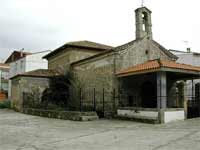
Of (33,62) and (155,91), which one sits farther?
(33,62)

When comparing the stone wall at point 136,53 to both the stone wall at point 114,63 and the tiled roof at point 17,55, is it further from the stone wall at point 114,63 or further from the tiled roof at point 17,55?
the tiled roof at point 17,55

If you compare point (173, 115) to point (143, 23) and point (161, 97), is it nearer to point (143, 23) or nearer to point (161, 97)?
point (161, 97)

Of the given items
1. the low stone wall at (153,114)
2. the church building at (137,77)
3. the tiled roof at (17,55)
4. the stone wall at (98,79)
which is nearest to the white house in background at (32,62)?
the tiled roof at (17,55)

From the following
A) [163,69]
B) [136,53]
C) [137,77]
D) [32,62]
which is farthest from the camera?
[32,62]

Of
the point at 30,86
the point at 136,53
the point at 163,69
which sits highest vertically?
the point at 136,53

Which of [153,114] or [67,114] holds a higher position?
[153,114]

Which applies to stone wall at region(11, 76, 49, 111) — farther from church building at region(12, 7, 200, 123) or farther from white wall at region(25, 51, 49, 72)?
white wall at region(25, 51, 49, 72)

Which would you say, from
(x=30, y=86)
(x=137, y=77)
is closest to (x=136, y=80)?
(x=137, y=77)

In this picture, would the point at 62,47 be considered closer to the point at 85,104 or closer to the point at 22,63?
the point at 85,104

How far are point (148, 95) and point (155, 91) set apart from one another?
0.64 meters

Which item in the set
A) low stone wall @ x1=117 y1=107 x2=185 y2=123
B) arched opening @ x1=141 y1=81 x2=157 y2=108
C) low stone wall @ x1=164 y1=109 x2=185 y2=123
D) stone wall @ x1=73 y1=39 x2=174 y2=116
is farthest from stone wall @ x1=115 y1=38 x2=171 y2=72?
low stone wall @ x1=164 y1=109 x2=185 y2=123

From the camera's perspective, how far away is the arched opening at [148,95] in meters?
20.1

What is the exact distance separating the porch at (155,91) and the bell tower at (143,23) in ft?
10.1

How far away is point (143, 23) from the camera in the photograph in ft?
70.7
